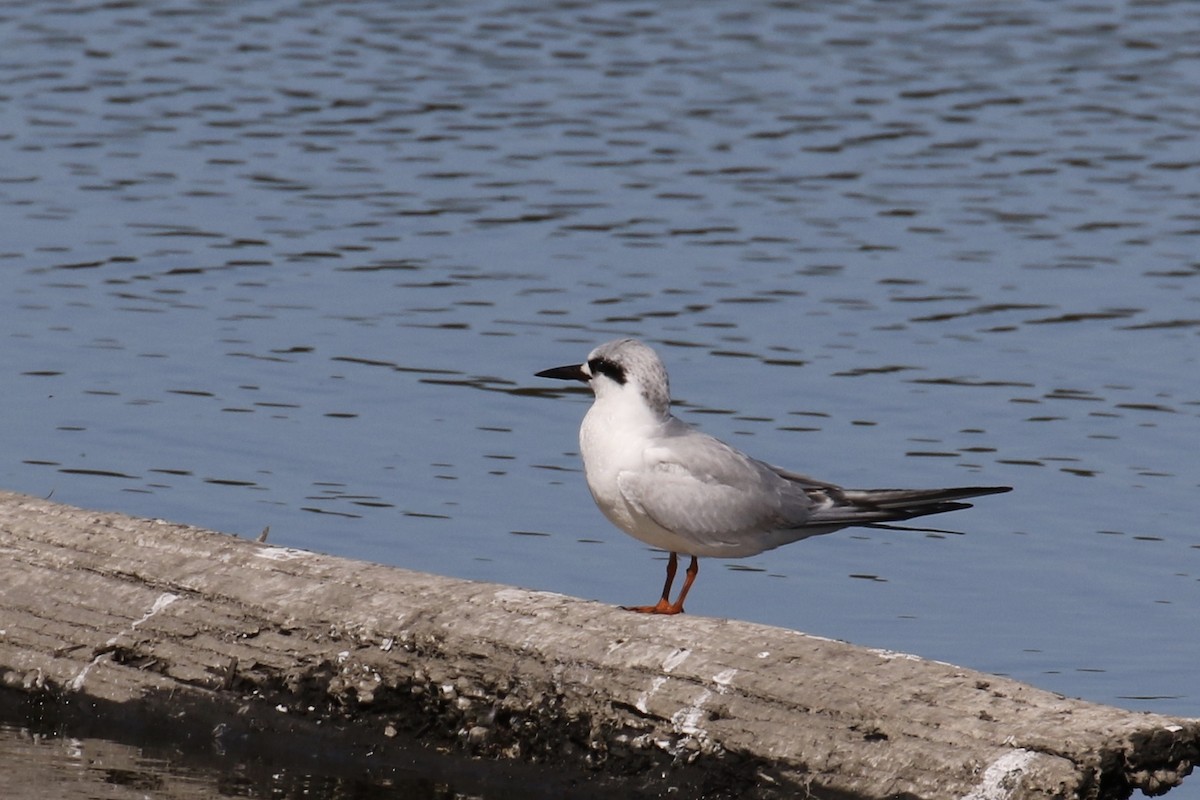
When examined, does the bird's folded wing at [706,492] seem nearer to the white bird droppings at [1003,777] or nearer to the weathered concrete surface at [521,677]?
the weathered concrete surface at [521,677]

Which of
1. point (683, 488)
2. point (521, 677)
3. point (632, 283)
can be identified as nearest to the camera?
point (521, 677)

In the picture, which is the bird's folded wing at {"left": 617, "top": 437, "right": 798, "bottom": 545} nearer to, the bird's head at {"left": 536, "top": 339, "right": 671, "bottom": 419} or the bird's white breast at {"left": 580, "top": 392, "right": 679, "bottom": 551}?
the bird's white breast at {"left": 580, "top": 392, "right": 679, "bottom": 551}

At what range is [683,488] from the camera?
21.8ft

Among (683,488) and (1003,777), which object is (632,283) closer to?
(683,488)

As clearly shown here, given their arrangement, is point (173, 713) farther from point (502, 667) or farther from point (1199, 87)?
point (1199, 87)

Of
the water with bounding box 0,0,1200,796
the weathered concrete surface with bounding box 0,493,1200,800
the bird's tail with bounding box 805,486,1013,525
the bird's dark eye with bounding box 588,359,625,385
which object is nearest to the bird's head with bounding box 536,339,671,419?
the bird's dark eye with bounding box 588,359,625,385

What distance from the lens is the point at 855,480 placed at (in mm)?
10078

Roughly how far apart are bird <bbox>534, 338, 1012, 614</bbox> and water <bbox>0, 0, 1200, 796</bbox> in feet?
5.26

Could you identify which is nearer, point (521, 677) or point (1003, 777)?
point (1003, 777)

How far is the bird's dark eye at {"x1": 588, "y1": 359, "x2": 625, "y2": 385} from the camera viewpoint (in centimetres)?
689

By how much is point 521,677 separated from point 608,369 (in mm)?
1252

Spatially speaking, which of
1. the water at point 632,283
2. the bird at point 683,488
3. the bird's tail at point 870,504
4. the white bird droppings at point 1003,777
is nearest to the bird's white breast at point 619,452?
the bird at point 683,488

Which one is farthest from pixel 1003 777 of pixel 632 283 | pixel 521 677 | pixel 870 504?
pixel 632 283

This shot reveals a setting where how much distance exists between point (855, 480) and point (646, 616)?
4.06 metres
